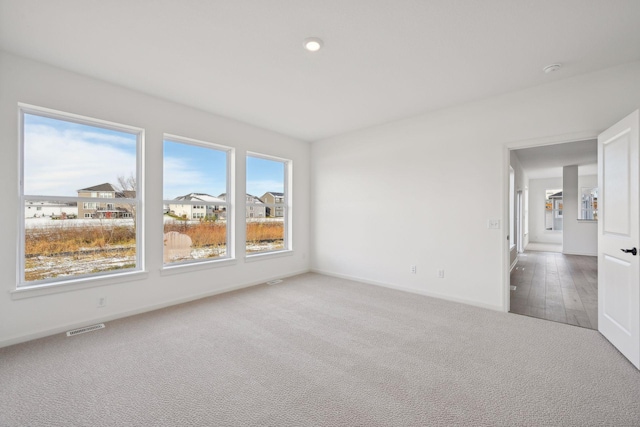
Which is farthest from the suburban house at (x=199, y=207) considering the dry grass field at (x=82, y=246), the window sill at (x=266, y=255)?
the window sill at (x=266, y=255)

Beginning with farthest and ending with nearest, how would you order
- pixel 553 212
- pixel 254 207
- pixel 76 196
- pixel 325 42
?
pixel 553 212 → pixel 254 207 → pixel 76 196 → pixel 325 42

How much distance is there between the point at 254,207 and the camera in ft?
16.1

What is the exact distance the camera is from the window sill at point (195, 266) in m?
3.68

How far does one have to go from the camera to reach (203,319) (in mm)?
3225

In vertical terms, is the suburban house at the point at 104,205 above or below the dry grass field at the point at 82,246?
above

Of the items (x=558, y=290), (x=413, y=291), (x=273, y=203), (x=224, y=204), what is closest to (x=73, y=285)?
(x=224, y=204)

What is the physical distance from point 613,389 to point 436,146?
3135 mm

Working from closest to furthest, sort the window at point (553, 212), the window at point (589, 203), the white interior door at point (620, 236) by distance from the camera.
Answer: the white interior door at point (620, 236) → the window at point (589, 203) → the window at point (553, 212)

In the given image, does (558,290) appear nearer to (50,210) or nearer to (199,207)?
(199,207)

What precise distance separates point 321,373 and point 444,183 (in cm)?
313

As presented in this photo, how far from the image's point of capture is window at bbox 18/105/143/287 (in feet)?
9.24

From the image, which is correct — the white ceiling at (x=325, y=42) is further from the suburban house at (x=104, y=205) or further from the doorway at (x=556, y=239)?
the doorway at (x=556, y=239)

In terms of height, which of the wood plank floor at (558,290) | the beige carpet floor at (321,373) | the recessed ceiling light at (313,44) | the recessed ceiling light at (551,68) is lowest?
the beige carpet floor at (321,373)

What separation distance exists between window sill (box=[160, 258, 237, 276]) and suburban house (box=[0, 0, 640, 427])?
4 cm
